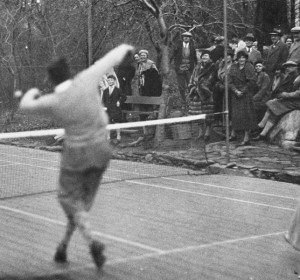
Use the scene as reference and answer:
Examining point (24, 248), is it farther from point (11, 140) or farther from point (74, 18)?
point (11, 140)

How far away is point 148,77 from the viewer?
663 inches

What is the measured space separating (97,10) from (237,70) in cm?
293

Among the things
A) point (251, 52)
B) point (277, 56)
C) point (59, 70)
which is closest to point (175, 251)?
point (59, 70)

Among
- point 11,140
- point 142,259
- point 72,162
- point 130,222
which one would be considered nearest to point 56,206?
point 130,222

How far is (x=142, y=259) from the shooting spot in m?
7.62

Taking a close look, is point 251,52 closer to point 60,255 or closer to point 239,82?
point 239,82

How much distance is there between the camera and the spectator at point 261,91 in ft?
51.8

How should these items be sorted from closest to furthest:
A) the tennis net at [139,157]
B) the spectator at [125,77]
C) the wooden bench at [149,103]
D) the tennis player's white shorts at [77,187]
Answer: the tennis player's white shorts at [77,187]
the tennis net at [139,157]
the wooden bench at [149,103]
the spectator at [125,77]

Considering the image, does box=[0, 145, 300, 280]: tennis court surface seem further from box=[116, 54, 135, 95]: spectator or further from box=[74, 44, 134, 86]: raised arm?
box=[116, 54, 135, 95]: spectator

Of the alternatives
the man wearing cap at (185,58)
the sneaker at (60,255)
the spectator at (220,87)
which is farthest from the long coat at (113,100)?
the sneaker at (60,255)

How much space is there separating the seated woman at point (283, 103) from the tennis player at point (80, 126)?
881 centimetres

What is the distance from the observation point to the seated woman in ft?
50.4

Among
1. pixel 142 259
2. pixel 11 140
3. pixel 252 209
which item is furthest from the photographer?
pixel 11 140

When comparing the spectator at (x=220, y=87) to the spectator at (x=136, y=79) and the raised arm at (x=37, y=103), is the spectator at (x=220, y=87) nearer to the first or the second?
the spectator at (x=136, y=79)
